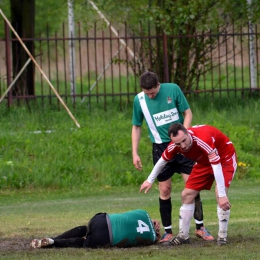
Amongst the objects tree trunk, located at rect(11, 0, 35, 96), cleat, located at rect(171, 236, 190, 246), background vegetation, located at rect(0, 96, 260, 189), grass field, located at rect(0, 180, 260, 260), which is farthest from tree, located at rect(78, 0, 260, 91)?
cleat, located at rect(171, 236, 190, 246)

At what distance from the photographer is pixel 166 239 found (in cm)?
941

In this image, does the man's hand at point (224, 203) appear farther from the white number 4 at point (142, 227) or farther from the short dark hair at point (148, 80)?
the short dark hair at point (148, 80)

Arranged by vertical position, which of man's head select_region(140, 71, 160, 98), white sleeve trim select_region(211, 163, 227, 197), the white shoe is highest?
man's head select_region(140, 71, 160, 98)

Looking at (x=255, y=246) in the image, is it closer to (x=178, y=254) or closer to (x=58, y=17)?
(x=178, y=254)

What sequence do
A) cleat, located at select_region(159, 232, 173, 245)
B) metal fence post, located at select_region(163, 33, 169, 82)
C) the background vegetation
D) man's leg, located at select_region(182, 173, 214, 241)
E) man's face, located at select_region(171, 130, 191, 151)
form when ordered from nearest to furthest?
man's face, located at select_region(171, 130, 191, 151) < cleat, located at select_region(159, 232, 173, 245) < man's leg, located at select_region(182, 173, 214, 241) < the background vegetation < metal fence post, located at select_region(163, 33, 169, 82)

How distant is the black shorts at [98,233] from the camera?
28.8ft

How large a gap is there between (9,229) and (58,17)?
20.2m

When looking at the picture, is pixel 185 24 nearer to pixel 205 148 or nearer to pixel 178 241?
pixel 178 241

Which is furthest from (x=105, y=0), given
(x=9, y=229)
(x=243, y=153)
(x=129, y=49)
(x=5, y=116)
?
(x=9, y=229)

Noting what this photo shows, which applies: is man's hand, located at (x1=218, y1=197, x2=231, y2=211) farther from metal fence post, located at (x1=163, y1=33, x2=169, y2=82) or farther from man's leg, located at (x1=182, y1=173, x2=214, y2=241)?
metal fence post, located at (x1=163, y1=33, x2=169, y2=82)

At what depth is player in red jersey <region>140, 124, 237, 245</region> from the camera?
8.53 m

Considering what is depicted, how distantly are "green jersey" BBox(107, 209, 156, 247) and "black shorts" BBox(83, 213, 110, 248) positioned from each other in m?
0.05

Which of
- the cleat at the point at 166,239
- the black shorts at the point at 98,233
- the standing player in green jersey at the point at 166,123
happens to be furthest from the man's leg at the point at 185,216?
the black shorts at the point at 98,233

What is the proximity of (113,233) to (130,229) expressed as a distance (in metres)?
0.19
